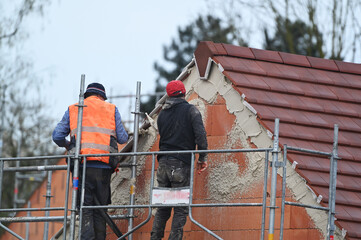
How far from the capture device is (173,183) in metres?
8.09

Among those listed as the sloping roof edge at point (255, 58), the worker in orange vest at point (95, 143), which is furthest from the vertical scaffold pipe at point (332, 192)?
the worker in orange vest at point (95, 143)

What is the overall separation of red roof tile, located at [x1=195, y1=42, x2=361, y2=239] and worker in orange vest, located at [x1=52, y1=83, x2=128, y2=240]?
136cm

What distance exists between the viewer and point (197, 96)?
936 centimetres

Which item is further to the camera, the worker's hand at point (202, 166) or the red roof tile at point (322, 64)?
the red roof tile at point (322, 64)

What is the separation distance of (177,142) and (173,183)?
1.42 ft

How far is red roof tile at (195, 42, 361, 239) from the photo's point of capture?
327 inches

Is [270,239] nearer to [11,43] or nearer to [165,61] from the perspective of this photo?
[11,43]

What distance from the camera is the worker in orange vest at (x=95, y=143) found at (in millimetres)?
8445

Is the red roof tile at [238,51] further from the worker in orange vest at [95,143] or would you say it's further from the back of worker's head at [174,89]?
the worker in orange vest at [95,143]

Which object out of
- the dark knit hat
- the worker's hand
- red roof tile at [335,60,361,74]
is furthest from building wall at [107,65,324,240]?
Result: red roof tile at [335,60,361,74]

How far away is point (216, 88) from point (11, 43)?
14520 mm

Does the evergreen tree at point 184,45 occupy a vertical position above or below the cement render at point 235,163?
above

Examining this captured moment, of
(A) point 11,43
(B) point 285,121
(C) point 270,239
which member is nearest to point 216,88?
(B) point 285,121

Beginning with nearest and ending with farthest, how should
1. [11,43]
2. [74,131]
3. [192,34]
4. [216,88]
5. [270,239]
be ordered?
[270,239]
[74,131]
[216,88]
[11,43]
[192,34]
